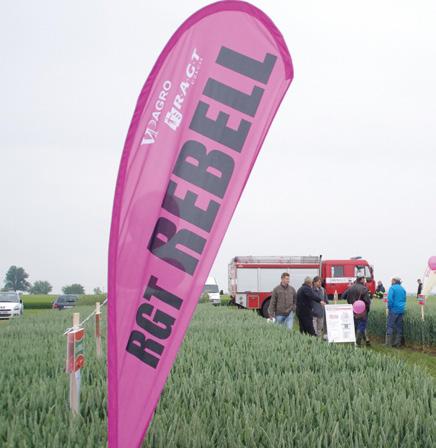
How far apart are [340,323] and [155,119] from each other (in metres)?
10.7

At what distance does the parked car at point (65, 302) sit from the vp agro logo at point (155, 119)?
34020 mm

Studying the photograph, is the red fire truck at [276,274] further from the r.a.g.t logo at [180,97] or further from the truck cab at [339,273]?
the r.a.g.t logo at [180,97]

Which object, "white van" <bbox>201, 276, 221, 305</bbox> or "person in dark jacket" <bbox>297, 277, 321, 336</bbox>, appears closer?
"person in dark jacket" <bbox>297, 277, 321, 336</bbox>

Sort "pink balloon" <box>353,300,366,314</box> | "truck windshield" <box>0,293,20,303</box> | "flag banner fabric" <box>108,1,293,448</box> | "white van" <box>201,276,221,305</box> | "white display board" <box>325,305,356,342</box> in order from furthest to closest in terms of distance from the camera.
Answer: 1. "white van" <box>201,276,221,305</box>
2. "truck windshield" <box>0,293,20,303</box>
3. "pink balloon" <box>353,300,366,314</box>
4. "white display board" <box>325,305,356,342</box>
5. "flag banner fabric" <box>108,1,293,448</box>

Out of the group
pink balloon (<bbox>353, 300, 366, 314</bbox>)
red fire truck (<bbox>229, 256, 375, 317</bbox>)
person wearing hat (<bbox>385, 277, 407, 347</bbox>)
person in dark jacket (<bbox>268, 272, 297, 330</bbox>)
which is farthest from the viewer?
red fire truck (<bbox>229, 256, 375, 317</bbox>)

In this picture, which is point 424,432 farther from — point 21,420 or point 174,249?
point 21,420

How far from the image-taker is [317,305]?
13.8 meters

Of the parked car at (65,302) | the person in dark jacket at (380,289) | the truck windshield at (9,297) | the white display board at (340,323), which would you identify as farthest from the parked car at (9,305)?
the person in dark jacket at (380,289)

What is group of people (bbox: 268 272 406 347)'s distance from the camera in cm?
1245

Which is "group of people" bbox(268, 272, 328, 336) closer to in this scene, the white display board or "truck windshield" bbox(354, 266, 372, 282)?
the white display board

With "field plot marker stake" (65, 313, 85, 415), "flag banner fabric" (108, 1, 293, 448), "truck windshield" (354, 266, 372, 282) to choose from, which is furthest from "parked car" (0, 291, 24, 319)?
"flag banner fabric" (108, 1, 293, 448)

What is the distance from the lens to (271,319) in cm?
1340

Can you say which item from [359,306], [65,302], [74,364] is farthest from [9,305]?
[74,364]

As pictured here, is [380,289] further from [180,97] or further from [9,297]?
[180,97]
